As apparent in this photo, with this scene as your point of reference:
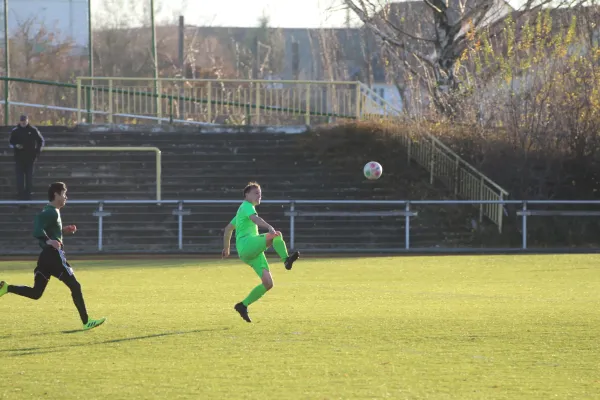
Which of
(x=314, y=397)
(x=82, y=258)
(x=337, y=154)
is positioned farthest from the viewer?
(x=337, y=154)

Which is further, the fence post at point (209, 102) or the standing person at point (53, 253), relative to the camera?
the fence post at point (209, 102)

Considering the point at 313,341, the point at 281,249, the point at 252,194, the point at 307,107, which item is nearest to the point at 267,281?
the point at 281,249

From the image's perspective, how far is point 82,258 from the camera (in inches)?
917

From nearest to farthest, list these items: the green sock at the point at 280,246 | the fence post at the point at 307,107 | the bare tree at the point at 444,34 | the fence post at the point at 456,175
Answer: the green sock at the point at 280,246 → the fence post at the point at 456,175 → the bare tree at the point at 444,34 → the fence post at the point at 307,107

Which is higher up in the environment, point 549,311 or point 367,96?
point 367,96

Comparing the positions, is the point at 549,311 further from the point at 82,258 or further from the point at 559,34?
the point at 559,34

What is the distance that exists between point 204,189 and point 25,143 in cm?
492

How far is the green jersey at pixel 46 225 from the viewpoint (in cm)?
1091

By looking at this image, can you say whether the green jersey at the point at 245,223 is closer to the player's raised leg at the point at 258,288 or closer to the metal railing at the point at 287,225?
the player's raised leg at the point at 258,288

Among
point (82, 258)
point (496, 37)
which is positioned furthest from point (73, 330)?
point (496, 37)

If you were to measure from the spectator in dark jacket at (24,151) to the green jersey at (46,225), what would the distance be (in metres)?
16.0

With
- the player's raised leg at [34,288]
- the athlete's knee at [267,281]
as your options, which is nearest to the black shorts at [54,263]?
the player's raised leg at [34,288]

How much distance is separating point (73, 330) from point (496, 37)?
24.0 meters

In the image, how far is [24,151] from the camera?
87.3ft
